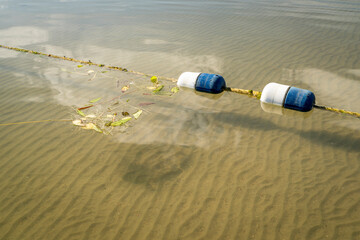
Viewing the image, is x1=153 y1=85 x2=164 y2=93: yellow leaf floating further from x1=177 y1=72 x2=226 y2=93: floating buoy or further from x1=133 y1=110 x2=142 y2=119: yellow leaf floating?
x1=133 y1=110 x2=142 y2=119: yellow leaf floating

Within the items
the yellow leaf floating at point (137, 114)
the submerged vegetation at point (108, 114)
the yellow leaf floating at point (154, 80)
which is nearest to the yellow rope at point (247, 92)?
the submerged vegetation at point (108, 114)

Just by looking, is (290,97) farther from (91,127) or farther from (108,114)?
(91,127)

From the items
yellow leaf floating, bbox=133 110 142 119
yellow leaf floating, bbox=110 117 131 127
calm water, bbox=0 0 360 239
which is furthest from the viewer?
yellow leaf floating, bbox=133 110 142 119

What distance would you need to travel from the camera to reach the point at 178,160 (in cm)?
382

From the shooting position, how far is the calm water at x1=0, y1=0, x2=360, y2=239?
9.87 ft

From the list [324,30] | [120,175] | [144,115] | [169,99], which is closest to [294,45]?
[324,30]

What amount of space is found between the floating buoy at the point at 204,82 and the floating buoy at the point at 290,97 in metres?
0.95

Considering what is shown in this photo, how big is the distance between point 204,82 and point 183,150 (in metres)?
1.84

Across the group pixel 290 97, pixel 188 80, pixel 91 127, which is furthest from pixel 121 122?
pixel 290 97

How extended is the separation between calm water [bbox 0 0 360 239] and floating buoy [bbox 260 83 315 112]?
22 centimetres

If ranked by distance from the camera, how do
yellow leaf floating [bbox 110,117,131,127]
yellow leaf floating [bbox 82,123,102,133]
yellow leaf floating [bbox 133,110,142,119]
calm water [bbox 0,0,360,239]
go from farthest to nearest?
1. yellow leaf floating [bbox 133,110,142,119]
2. yellow leaf floating [bbox 110,117,131,127]
3. yellow leaf floating [bbox 82,123,102,133]
4. calm water [bbox 0,0,360,239]

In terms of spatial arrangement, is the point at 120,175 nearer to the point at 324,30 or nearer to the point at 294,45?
the point at 294,45

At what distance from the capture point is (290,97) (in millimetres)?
4578

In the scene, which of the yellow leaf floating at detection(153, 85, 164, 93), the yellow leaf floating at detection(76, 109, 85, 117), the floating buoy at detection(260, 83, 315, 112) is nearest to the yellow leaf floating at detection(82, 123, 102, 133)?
the yellow leaf floating at detection(76, 109, 85, 117)
